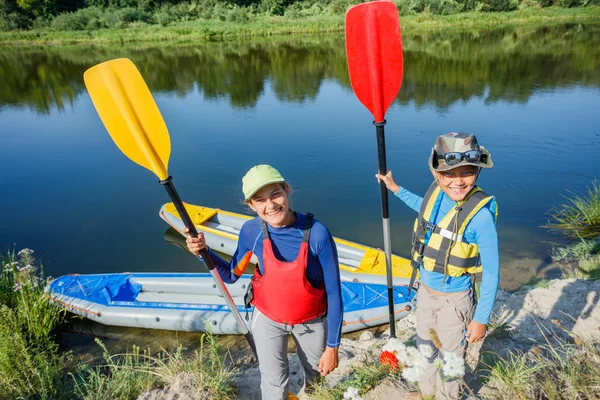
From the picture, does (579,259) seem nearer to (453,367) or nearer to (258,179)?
(453,367)

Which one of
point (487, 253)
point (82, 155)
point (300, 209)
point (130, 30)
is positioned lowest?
point (300, 209)

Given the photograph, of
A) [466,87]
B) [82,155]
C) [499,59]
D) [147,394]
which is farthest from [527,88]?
[147,394]

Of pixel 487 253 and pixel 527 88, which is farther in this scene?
pixel 527 88

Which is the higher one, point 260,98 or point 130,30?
point 130,30

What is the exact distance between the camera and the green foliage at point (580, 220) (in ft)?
17.9

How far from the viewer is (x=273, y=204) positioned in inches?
69.4

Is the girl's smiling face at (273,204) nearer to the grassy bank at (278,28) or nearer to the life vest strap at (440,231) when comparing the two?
the life vest strap at (440,231)

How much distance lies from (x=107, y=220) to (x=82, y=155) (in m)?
3.51

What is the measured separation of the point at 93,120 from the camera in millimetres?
12203

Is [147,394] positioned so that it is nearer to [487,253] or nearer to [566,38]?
[487,253]

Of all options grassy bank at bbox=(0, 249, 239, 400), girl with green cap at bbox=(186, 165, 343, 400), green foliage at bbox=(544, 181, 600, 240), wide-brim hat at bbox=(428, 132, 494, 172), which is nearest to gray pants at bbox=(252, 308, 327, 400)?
girl with green cap at bbox=(186, 165, 343, 400)

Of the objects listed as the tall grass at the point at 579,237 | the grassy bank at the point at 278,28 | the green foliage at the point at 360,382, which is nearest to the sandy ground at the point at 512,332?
the green foliage at the point at 360,382

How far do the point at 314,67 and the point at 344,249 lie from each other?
14.3 meters

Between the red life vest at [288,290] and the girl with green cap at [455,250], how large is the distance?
0.54 m
